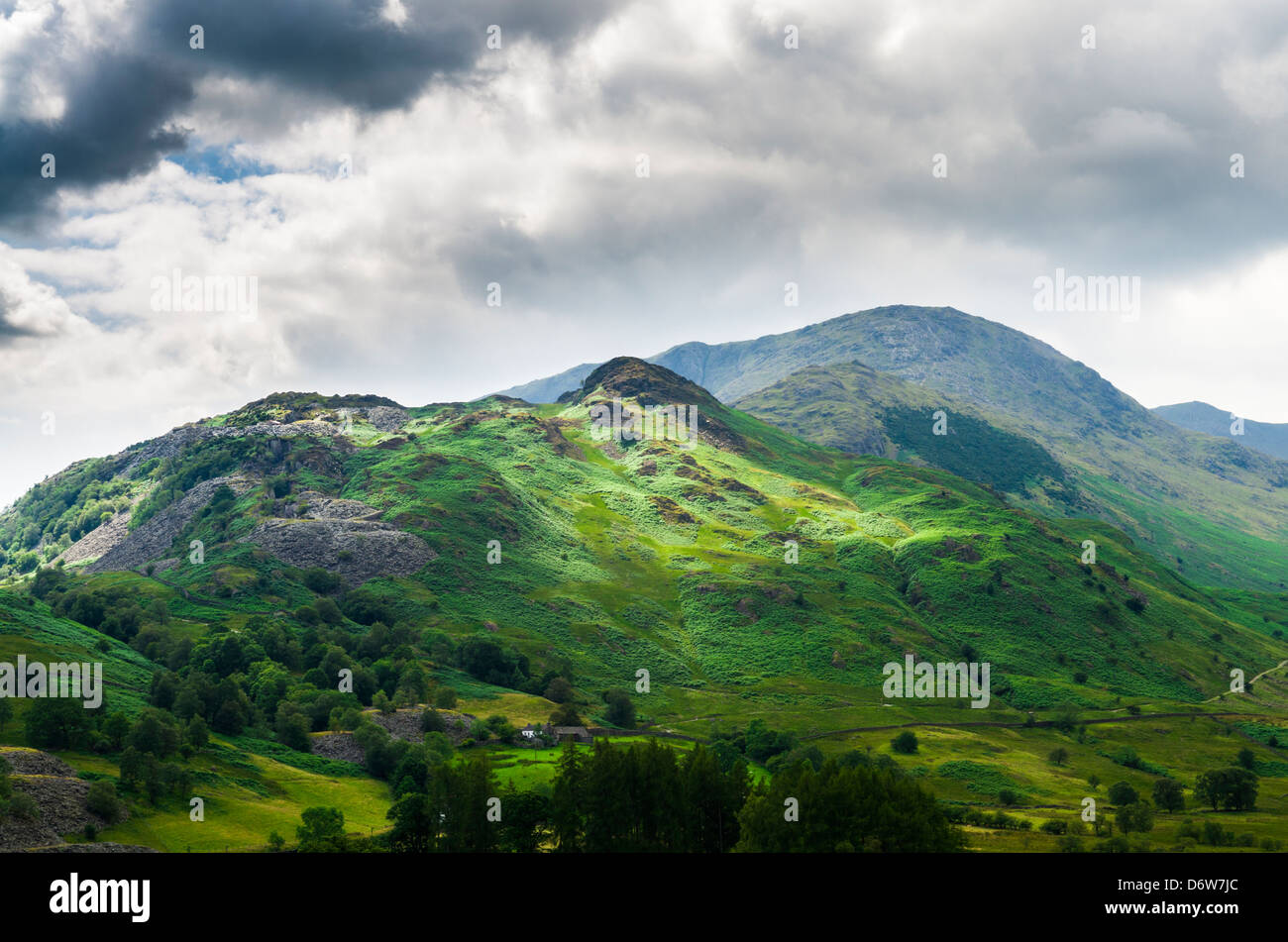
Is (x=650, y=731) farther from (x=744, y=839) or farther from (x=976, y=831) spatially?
(x=744, y=839)

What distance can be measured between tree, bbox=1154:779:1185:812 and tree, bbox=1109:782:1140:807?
11.4 ft

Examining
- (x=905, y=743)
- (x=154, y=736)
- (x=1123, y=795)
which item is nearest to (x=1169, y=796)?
(x=1123, y=795)

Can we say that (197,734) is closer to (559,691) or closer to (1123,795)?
(559,691)

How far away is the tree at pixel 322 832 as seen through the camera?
87.4 m

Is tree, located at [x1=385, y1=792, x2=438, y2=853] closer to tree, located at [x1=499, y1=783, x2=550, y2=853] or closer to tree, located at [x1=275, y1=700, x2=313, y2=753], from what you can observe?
tree, located at [x1=499, y1=783, x2=550, y2=853]

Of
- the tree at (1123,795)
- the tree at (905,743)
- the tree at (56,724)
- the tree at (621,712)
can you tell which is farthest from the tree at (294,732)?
the tree at (1123,795)

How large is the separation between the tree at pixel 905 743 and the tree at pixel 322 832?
116 metres

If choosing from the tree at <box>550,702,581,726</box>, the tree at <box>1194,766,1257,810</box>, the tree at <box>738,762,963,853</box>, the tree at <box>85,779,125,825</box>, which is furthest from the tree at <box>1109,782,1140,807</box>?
the tree at <box>85,779,125,825</box>

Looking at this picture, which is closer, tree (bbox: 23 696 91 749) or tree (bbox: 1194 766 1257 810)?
tree (bbox: 23 696 91 749)

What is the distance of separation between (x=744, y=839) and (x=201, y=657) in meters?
141

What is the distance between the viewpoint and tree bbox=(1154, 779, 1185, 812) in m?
141

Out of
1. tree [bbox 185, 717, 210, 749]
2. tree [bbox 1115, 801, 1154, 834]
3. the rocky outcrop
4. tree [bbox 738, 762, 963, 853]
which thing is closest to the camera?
tree [bbox 738, 762, 963, 853]

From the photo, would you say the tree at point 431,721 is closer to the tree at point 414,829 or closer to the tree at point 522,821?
the tree at point 414,829
